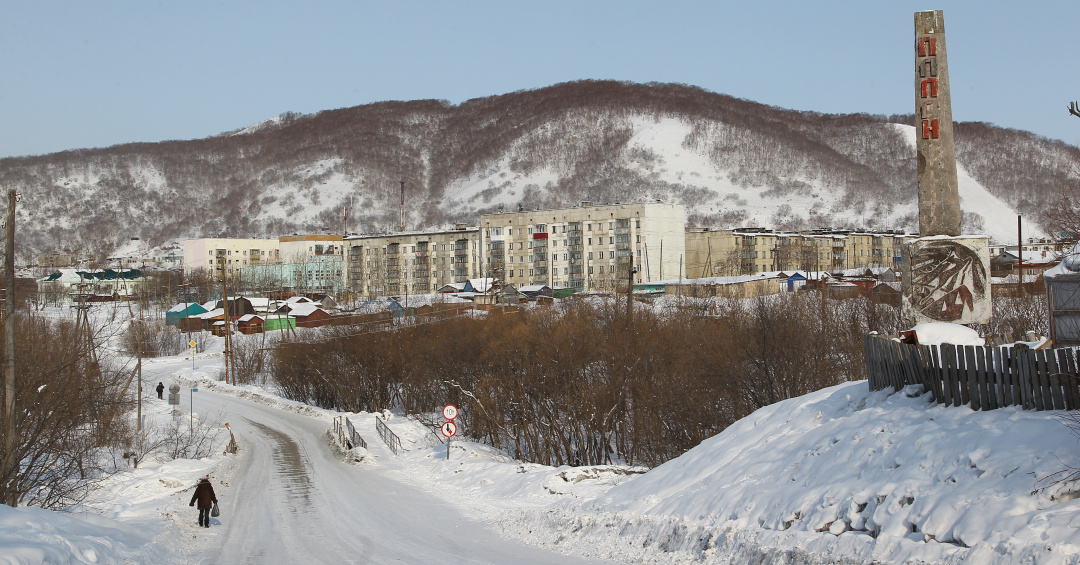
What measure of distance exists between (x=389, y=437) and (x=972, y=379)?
3039 centimetres

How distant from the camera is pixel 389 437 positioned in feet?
130

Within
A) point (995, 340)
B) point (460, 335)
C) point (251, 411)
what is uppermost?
point (995, 340)

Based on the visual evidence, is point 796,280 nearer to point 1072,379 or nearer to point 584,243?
point 584,243

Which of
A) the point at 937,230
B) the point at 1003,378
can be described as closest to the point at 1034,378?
the point at 1003,378

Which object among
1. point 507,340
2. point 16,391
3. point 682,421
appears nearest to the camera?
point 16,391

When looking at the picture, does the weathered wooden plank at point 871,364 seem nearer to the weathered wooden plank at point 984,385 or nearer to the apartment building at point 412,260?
the weathered wooden plank at point 984,385

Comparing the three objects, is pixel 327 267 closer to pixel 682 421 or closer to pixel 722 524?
pixel 682 421

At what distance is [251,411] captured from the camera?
59.2m

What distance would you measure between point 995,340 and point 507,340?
1603 inches

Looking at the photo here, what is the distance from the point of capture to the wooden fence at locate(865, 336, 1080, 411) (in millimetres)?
11430

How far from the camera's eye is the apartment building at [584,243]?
5108 inches

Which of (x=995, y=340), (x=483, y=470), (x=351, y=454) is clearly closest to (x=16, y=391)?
(x=483, y=470)

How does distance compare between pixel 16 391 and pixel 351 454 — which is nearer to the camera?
pixel 16 391

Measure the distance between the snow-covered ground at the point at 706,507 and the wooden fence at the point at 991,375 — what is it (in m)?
0.29
